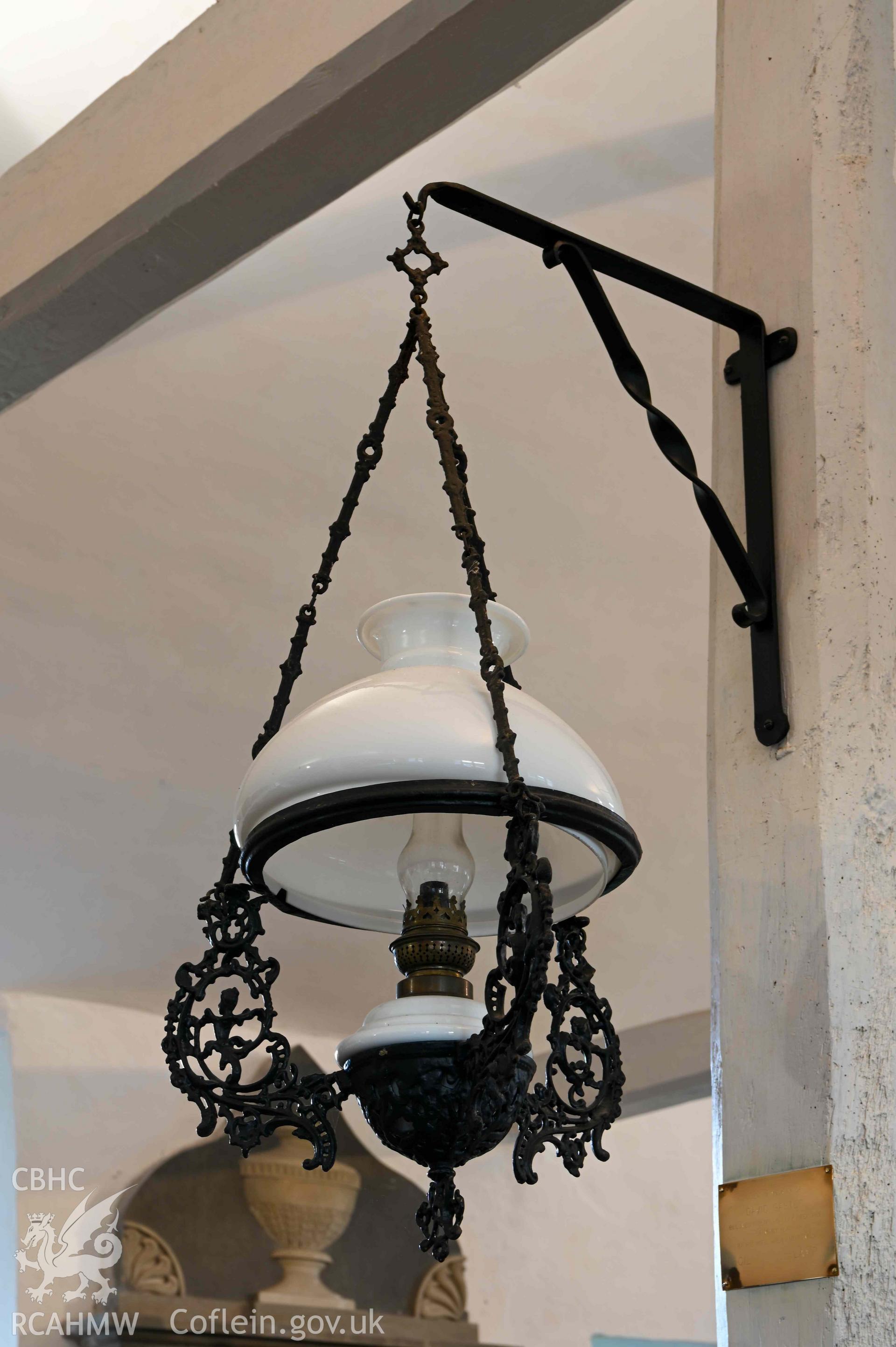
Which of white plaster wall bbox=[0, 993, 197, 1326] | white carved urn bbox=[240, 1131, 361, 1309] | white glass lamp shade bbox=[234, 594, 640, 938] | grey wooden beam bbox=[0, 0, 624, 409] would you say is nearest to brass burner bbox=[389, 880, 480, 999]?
white glass lamp shade bbox=[234, 594, 640, 938]

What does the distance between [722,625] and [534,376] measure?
5.80ft

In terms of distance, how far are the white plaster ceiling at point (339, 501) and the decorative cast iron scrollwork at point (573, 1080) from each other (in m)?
1.60

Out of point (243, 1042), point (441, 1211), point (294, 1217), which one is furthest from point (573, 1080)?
point (294, 1217)

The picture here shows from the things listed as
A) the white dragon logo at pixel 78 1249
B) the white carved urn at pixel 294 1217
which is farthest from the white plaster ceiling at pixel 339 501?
the white carved urn at pixel 294 1217

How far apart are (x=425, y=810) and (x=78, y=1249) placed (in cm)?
371

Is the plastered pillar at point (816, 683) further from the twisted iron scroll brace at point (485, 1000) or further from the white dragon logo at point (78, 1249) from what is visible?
the white dragon logo at point (78, 1249)

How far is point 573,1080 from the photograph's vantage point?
3.83 feet

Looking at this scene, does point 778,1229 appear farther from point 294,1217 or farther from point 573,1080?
point 294,1217

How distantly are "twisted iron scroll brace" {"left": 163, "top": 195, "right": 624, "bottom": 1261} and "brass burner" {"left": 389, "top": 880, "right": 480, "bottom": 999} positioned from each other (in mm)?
67

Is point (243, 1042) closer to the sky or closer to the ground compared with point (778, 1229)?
closer to the sky

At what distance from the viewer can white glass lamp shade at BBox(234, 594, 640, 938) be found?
3.35 ft

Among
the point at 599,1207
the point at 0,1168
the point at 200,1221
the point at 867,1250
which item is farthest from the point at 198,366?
the point at 599,1207

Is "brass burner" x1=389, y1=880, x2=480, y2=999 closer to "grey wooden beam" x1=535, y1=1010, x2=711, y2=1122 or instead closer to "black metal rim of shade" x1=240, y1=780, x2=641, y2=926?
"black metal rim of shade" x1=240, y1=780, x2=641, y2=926

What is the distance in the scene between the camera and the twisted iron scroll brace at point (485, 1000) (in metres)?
0.98
